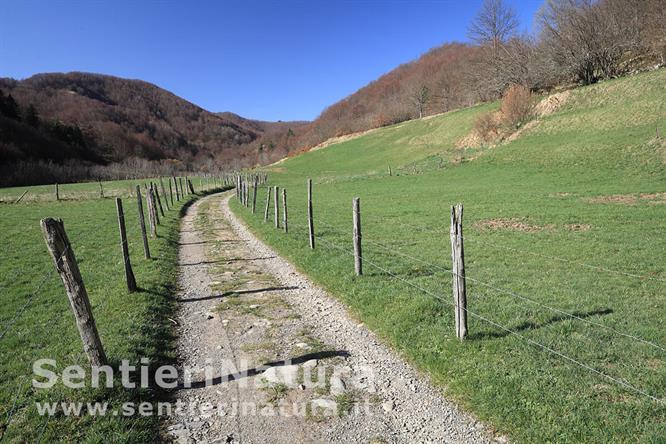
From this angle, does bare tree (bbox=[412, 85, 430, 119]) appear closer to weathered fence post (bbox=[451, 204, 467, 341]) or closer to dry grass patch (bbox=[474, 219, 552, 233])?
dry grass patch (bbox=[474, 219, 552, 233])

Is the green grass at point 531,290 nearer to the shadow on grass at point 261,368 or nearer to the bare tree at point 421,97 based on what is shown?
the shadow on grass at point 261,368

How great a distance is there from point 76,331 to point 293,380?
15.3ft

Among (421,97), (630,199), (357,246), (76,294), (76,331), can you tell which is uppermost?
(421,97)

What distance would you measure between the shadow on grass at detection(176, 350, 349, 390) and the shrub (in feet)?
170

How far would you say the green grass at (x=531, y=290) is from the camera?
4567mm

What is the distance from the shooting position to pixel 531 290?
8508mm

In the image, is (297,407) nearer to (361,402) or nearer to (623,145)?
(361,402)

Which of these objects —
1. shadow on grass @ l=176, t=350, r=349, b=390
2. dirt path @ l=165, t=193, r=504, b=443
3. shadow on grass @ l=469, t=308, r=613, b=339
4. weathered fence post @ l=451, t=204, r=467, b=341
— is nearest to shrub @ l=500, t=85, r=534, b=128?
shadow on grass @ l=469, t=308, r=613, b=339

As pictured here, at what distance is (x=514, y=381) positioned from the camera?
4969mm

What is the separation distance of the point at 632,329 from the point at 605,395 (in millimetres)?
2421

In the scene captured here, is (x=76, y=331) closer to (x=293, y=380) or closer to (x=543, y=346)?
(x=293, y=380)

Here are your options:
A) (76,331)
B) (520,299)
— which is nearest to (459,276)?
(520,299)

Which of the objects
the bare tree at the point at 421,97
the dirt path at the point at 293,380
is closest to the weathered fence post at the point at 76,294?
the dirt path at the point at 293,380

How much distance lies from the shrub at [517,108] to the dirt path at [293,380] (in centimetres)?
4987
